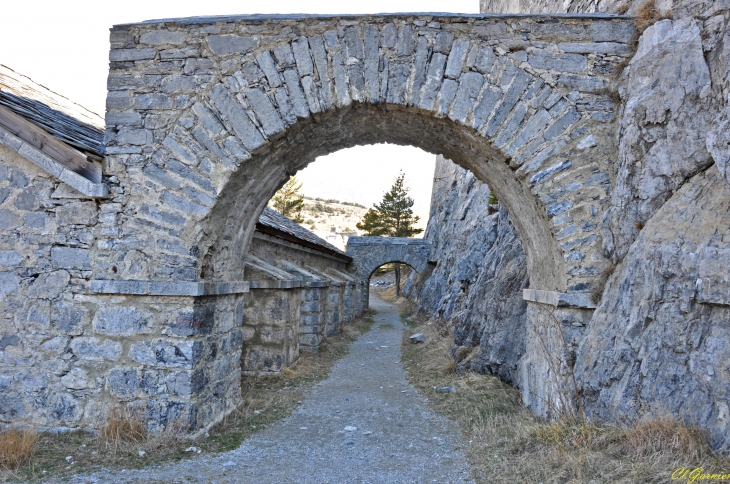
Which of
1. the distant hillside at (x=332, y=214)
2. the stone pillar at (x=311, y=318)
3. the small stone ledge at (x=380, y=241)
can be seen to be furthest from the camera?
the distant hillside at (x=332, y=214)

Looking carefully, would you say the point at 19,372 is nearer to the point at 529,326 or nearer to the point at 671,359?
the point at 529,326

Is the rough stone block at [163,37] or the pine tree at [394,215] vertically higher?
the pine tree at [394,215]

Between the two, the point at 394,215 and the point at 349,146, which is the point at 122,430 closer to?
the point at 349,146

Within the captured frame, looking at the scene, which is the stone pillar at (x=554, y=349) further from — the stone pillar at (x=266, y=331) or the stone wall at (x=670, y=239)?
the stone pillar at (x=266, y=331)

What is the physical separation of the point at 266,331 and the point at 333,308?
17.3 feet

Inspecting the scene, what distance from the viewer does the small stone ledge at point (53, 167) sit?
4.74 meters

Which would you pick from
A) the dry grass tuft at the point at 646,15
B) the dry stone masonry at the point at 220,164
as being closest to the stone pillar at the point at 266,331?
the dry stone masonry at the point at 220,164

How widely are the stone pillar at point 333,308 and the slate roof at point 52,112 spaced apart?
24.6 ft

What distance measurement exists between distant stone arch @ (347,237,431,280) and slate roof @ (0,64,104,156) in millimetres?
15446

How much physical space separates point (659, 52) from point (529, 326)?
3.21 metres

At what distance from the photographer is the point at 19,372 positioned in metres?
4.77

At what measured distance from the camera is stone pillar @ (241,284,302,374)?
8.00 meters

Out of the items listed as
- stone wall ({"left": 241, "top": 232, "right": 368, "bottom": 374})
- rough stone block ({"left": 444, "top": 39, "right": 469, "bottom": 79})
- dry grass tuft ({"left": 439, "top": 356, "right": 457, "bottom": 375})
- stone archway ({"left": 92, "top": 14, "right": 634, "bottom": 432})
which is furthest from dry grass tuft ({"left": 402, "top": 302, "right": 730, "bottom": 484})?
rough stone block ({"left": 444, "top": 39, "right": 469, "bottom": 79})

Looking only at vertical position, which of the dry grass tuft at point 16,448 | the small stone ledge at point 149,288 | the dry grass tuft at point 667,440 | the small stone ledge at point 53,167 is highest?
the small stone ledge at point 53,167
